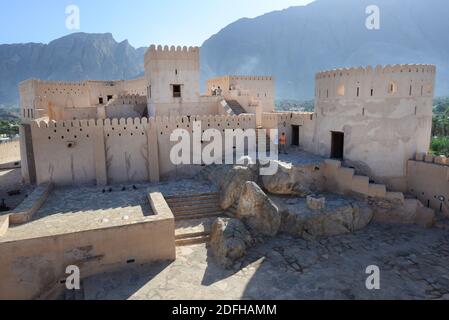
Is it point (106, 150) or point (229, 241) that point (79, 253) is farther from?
point (106, 150)

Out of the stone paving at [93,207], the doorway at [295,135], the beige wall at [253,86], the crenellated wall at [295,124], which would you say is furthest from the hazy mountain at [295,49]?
the stone paving at [93,207]

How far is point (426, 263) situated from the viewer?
10070 mm

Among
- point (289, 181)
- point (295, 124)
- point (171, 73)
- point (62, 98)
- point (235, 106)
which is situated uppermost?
point (171, 73)

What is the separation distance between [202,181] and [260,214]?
3.95 meters

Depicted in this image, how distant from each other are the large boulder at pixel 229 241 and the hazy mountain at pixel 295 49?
11866cm

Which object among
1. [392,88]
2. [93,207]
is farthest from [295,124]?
[93,207]

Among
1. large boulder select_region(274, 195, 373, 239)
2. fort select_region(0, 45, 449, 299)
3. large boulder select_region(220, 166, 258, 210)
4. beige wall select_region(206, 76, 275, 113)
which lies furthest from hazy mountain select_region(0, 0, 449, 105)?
large boulder select_region(220, 166, 258, 210)

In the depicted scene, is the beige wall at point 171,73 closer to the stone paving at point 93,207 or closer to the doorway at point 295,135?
the stone paving at point 93,207

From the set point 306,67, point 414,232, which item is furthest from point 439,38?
point 414,232

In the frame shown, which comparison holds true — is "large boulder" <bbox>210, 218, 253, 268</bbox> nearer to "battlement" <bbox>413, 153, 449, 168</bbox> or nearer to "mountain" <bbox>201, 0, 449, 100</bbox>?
"battlement" <bbox>413, 153, 449, 168</bbox>

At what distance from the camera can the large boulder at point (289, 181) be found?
1320cm

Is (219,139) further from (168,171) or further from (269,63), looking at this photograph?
(269,63)

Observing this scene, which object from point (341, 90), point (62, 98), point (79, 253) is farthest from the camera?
point (62, 98)

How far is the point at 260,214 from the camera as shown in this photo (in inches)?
458
